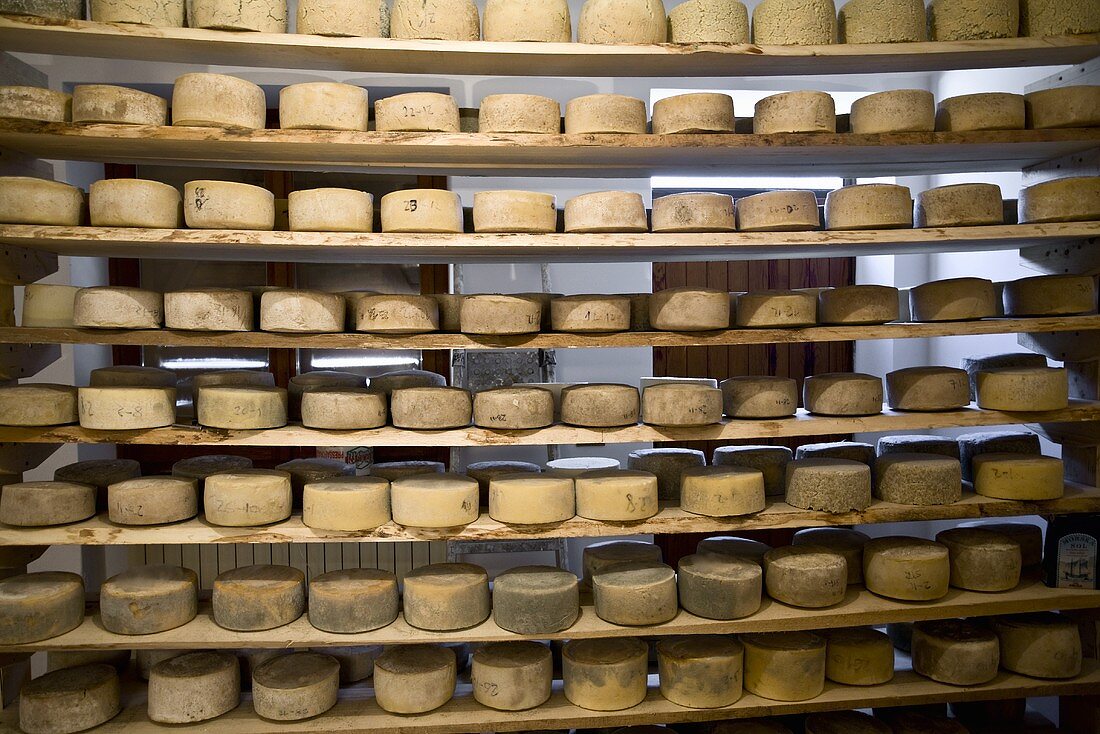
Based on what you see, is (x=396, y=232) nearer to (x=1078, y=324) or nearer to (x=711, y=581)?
(x=711, y=581)

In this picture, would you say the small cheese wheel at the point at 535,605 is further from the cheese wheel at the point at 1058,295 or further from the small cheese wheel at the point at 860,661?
the cheese wheel at the point at 1058,295

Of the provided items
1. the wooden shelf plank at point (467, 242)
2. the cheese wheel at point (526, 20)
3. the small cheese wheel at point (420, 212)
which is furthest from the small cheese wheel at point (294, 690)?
the cheese wheel at point (526, 20)

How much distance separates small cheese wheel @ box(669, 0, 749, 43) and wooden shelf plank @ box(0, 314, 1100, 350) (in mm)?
1184

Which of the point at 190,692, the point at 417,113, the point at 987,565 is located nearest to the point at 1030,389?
the point at 987,565

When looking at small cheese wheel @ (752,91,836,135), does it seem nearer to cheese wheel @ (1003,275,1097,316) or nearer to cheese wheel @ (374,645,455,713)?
cheese wheel @ (1003,275,1097,316)

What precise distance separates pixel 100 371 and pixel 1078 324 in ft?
13.5

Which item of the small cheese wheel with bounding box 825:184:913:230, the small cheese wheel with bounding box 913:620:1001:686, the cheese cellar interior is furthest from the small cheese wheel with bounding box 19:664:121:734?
the small cheese wheel with bounding box 825:184:913:230

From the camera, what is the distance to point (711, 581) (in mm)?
2807

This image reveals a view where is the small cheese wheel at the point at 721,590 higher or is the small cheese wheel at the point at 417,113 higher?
the small cheese wheel at the point at 417,113

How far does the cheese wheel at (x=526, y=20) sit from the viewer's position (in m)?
2.69

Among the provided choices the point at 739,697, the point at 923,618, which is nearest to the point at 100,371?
the point at 739,697

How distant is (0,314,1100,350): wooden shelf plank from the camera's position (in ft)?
8.87

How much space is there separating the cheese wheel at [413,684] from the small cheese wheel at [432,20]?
2.50 metres

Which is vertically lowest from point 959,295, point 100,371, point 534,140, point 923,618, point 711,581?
point 923,618
